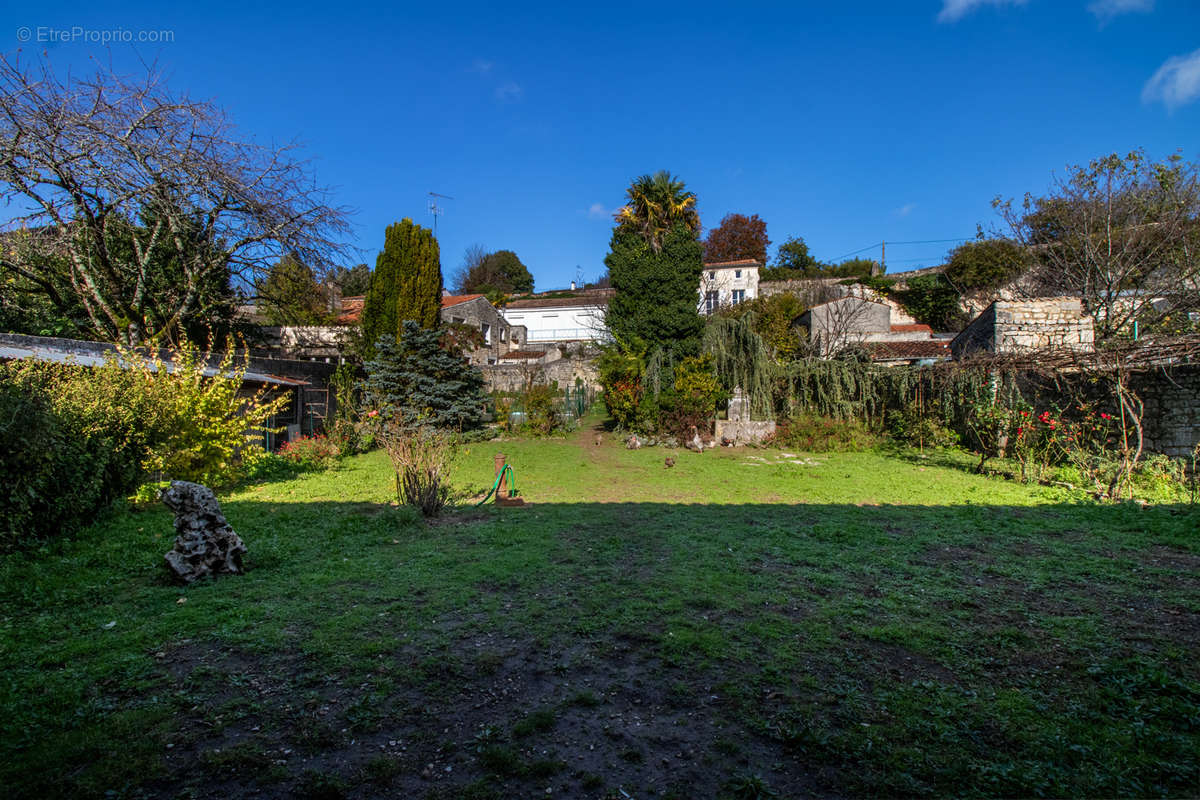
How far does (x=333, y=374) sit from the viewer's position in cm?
1625

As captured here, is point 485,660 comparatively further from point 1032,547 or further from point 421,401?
point 421,401

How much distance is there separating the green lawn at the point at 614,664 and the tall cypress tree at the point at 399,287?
11736mm

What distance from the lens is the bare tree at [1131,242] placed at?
1558 centimetres

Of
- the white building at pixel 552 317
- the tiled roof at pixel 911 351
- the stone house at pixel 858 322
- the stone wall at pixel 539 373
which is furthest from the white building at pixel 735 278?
the tiled roof at pixel 911 351

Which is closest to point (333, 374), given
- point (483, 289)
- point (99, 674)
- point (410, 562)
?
point (410, 562)

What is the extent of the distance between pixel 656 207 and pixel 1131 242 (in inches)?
518

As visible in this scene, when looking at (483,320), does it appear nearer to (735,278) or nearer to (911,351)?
(735,278)

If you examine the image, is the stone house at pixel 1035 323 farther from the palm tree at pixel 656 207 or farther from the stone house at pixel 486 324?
the stone house at pixel 486 324

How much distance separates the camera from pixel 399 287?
17094 millimetres

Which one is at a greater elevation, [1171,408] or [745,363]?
[745,363]

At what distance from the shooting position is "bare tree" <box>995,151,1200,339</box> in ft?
51.1

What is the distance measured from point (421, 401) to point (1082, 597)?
1391 centimetres

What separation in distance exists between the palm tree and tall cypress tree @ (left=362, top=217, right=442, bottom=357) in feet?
20.8

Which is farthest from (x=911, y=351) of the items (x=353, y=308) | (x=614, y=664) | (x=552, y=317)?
(x=552, y=317)
